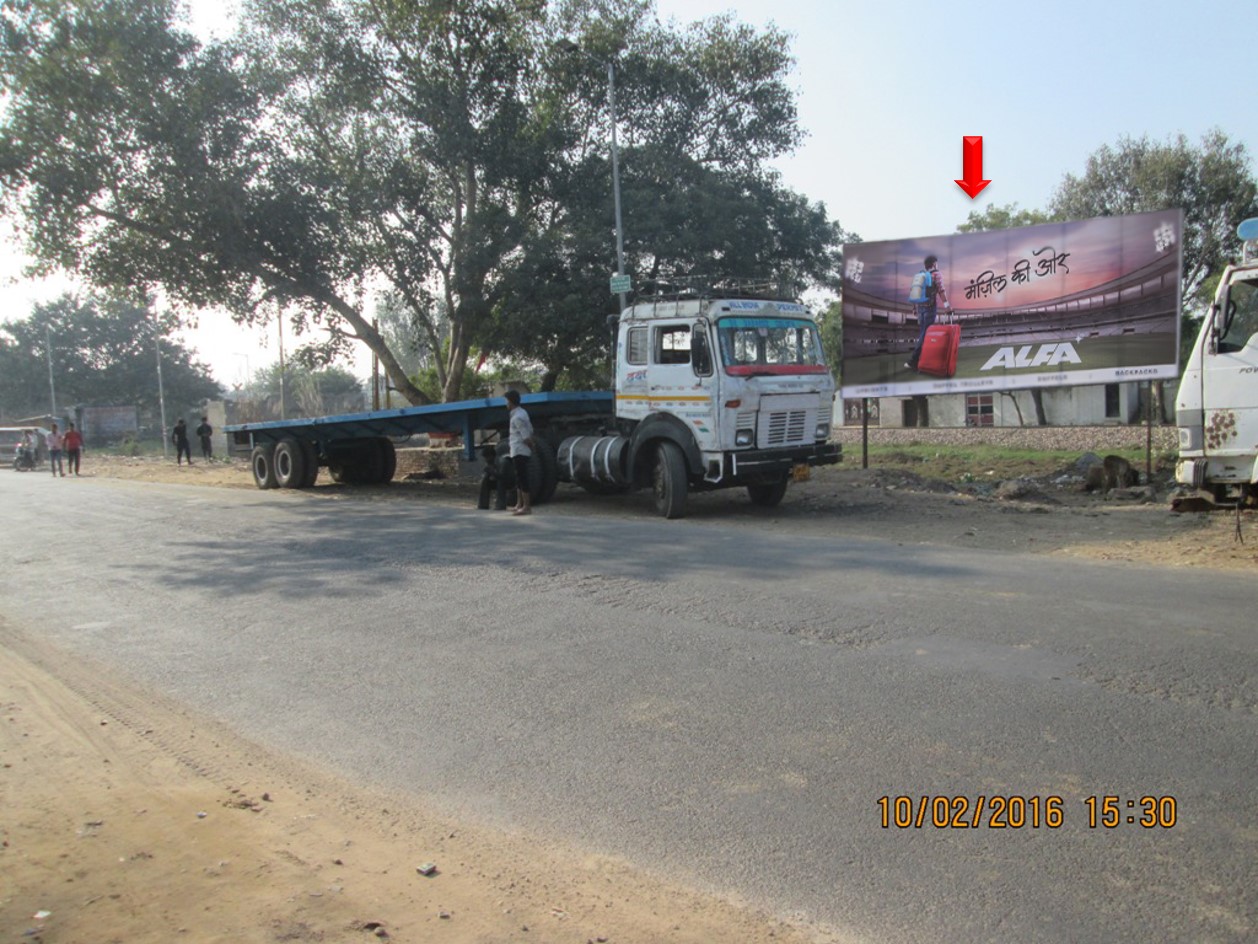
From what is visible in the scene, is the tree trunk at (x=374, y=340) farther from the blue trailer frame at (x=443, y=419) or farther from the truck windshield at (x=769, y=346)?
the truck windshield at (x=769, y=346)

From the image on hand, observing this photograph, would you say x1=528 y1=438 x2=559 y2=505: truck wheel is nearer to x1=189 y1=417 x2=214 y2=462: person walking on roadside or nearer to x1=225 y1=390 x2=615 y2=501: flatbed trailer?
x1=225 y1=390 x2=615 y2=501: flatbed trailer

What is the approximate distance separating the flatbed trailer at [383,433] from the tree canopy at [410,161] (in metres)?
3.99

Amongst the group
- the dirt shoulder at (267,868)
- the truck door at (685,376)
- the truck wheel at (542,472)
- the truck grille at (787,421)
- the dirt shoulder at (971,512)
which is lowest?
the dirt shoulder at (267,868)

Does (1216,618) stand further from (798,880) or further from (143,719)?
(143,719)

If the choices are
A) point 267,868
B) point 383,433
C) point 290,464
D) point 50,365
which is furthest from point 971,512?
point 50,365

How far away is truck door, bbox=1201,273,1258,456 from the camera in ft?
29.7

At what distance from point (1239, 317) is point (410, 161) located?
1720cm

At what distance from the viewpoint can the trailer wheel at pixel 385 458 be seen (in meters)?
20.1

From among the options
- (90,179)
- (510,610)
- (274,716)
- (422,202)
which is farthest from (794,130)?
(274,716)

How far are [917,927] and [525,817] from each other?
1574 millimetres

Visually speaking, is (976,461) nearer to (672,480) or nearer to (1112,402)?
(672,480)

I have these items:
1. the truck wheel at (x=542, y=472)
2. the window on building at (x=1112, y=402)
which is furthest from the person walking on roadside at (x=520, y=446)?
the window on building at (x=1112, y=402)

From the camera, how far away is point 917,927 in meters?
2.89

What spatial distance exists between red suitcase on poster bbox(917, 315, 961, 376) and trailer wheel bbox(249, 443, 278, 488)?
42.8 ft
